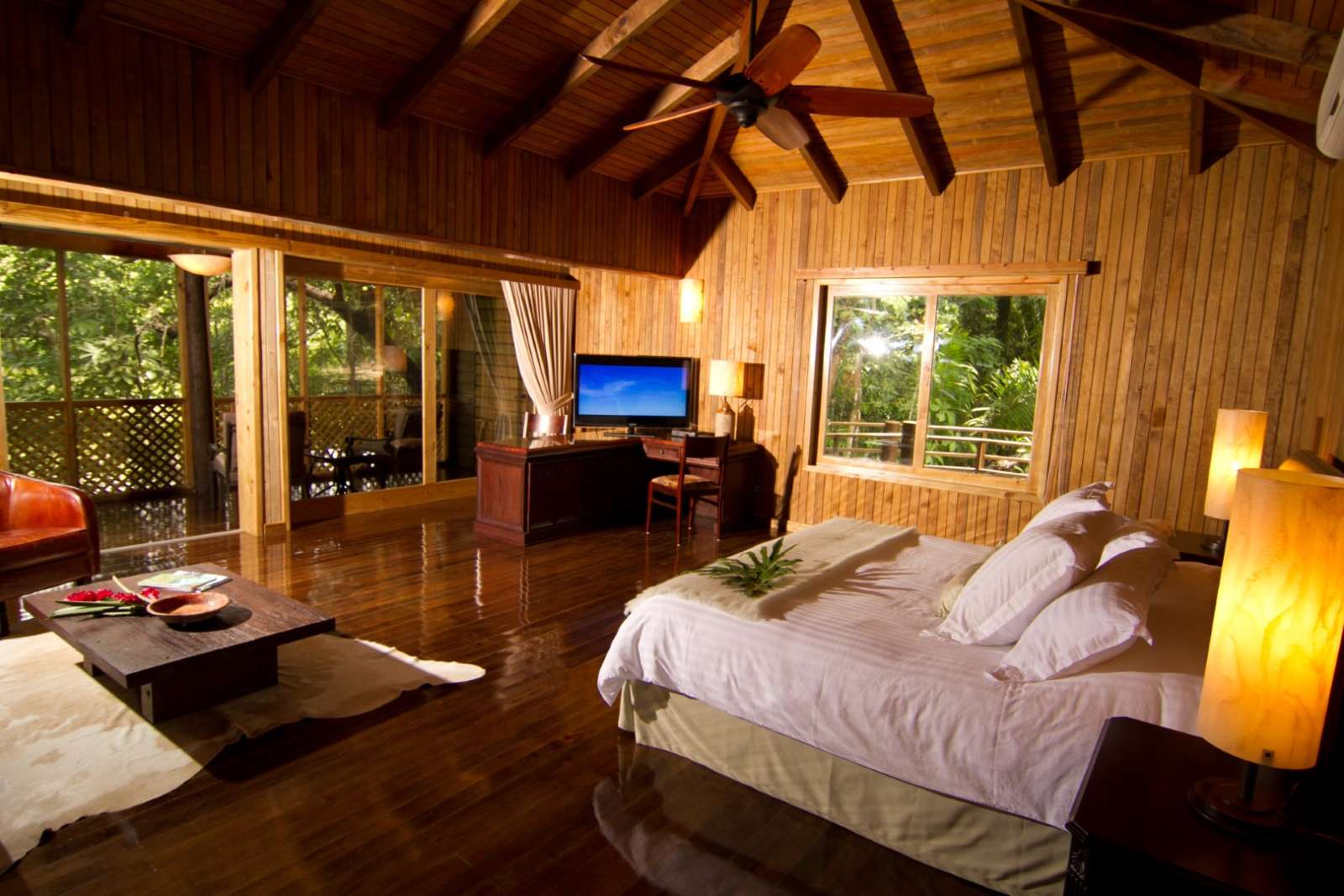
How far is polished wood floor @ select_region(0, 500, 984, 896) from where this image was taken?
207cm

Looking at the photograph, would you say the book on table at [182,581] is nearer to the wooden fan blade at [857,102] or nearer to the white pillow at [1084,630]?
the white pillow at [1084,630]

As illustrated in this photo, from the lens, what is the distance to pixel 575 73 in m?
4.55

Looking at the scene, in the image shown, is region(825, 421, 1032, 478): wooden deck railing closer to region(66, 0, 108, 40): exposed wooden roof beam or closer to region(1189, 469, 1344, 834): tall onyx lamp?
region(1189, 469, 1344, 834): tall onyx lamp

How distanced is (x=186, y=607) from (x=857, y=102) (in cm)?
354

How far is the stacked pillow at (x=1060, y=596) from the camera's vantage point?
2.03 meters

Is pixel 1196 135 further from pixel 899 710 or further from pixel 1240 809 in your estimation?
pixel 1240 809

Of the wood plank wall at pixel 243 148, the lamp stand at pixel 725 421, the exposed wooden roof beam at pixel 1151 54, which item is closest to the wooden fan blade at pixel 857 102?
the exposed wooden roof beam at pixel 1151 54

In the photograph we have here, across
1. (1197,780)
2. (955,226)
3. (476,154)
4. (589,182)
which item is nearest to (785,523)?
(955,226)

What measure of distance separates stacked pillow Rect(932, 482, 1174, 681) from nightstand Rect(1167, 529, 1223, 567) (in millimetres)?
937

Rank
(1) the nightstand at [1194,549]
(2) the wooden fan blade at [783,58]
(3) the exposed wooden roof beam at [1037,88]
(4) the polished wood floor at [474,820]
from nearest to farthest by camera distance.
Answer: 1. (4) the polished wood floor at [474,820]
2. (2) the wooden fan blade at [783,58]
3. (1) the nightstand at [1194,549]
4. (3) the exposed wooden roof beam at [1037,88]

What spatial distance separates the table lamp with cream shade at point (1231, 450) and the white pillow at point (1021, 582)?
1.06m

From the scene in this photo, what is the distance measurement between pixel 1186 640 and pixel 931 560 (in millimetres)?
1223

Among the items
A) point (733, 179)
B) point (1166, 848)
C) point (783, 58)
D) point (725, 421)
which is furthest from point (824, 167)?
point (1166, 848)

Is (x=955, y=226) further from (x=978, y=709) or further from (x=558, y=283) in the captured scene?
(x=978, y=709)
